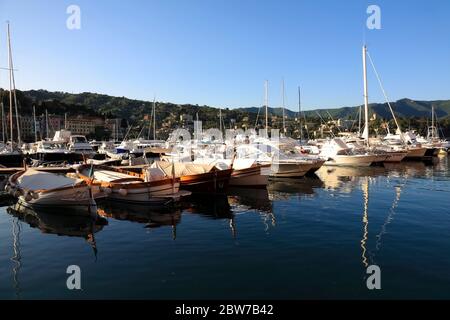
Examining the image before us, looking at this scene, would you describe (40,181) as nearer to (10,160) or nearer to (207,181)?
(207,181)

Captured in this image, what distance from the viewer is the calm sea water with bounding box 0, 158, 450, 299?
31.4 ft

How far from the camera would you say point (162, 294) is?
365 inches

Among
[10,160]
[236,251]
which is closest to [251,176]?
[236,251]

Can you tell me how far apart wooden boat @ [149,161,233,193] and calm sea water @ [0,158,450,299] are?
10.3ft

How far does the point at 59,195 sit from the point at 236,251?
1076 centimetres

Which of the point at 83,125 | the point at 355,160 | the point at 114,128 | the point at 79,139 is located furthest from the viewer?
the point at 114,128

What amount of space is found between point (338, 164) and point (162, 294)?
41859mm

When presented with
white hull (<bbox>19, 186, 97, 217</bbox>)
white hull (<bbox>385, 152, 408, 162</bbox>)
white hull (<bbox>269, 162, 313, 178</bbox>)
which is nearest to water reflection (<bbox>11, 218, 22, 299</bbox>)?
white hull (<bbox>19, 186, 97, 217</bbox>)

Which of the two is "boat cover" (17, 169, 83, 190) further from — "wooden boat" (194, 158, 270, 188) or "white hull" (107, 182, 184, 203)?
"wooden boat" (194, 158, 270, 188)

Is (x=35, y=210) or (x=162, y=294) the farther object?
(x=35, y=210)

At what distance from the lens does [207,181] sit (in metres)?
24.8
